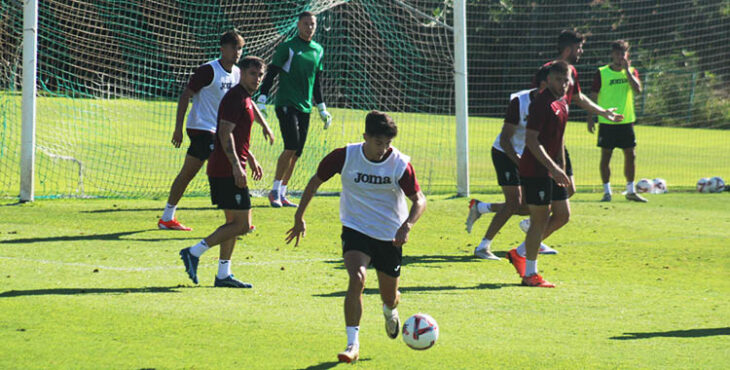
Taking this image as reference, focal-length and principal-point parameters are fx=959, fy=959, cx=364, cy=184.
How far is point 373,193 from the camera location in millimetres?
6340

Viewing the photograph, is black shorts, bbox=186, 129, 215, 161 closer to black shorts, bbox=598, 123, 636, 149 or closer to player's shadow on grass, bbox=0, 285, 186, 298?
player's shadow on grass, bbox=0, 285, 186, 298

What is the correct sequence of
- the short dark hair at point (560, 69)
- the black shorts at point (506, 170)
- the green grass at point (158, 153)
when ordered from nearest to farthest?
the short dark hair at point (560, 69)
the black shorts at point (506, 170)
the green grass at point (158, 153)

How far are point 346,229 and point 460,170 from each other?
908cm

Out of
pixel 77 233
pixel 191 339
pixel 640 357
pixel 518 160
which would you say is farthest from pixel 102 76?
pixel 640 357

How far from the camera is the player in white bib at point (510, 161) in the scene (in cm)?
951

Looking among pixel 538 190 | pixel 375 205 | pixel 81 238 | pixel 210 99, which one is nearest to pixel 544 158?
pixel 538 190

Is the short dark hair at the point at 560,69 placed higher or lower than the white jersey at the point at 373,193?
higher

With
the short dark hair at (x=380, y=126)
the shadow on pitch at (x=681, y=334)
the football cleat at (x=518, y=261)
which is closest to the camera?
the short dark hair at (x=380, y=126)

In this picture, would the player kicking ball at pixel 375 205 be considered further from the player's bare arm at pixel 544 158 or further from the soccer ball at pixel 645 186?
the soccer ball at pixel 645 186

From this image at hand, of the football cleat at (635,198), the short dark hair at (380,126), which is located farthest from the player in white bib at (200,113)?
the football cleat at (635,198)

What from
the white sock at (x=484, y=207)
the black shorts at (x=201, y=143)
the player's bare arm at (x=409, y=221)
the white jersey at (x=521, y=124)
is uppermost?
the white jersey at (x=521, y=124)

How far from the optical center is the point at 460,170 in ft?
50.1

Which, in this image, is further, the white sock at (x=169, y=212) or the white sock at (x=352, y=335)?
the white sock at (x=169, y=212)

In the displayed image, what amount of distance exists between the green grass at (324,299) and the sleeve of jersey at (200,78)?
66.4 inches
